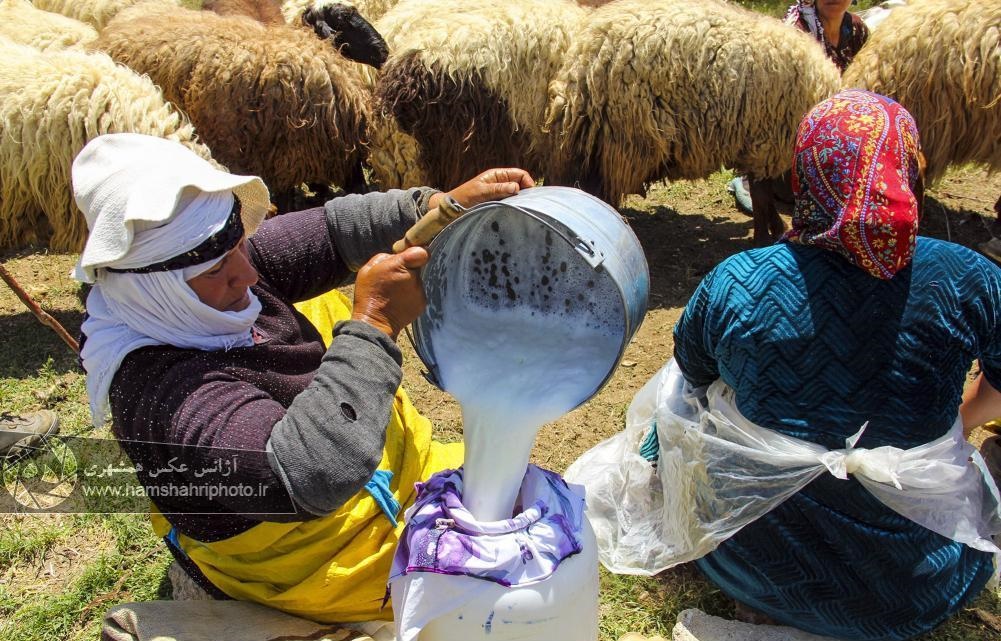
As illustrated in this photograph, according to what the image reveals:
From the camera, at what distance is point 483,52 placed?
14.8 ft

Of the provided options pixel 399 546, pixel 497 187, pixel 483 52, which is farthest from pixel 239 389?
pixel 483 52

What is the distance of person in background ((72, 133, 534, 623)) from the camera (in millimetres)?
1470

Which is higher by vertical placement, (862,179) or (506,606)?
(862,179)

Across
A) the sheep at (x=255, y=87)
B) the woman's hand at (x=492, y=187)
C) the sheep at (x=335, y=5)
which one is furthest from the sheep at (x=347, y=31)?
the woman's hand at (x=492, y=187)

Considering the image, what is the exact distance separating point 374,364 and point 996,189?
590cm

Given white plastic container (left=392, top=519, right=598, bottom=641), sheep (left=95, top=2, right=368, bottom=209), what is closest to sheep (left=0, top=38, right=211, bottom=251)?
sheep (left=95, top=2, right=368, bottom=209)

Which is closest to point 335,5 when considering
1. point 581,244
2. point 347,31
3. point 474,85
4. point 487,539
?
point 347,31

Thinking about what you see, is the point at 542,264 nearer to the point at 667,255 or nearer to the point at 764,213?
the point at 667,255

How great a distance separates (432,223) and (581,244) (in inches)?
12.8

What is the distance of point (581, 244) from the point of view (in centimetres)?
137

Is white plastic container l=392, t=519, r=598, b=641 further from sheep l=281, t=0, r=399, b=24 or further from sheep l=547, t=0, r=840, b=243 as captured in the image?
sheep l=281, t=0, r=399, b=24

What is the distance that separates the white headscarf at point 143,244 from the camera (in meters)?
1.53

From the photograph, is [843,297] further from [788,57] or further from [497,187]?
[788,57]

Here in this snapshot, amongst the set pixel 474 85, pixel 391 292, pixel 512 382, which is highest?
pixel 391 292
